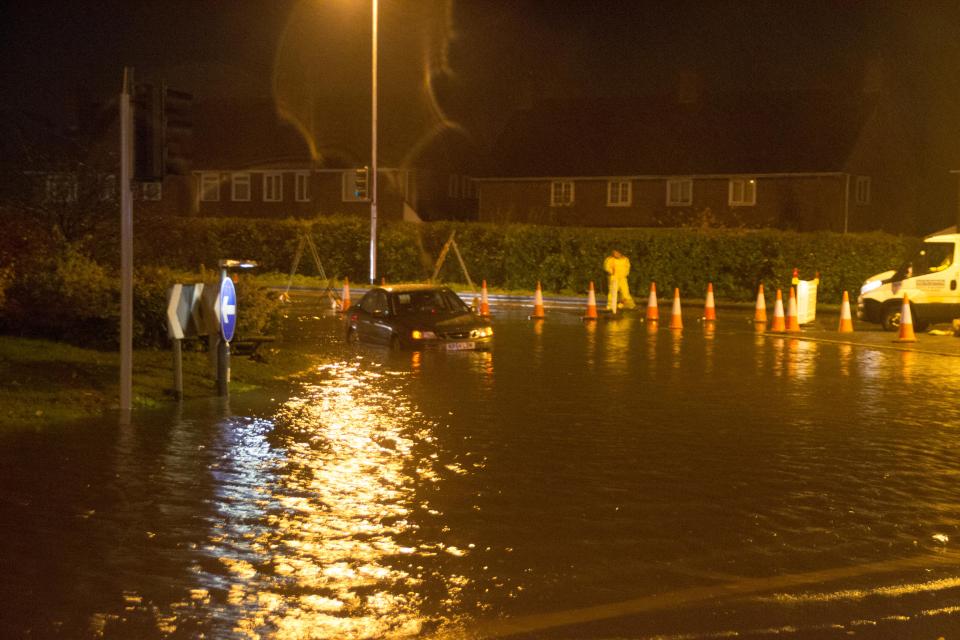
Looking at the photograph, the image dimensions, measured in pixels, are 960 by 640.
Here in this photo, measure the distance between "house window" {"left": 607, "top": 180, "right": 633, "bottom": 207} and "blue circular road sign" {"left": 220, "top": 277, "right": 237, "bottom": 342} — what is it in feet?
146

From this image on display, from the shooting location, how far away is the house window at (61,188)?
77.4 feet

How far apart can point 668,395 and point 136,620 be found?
10119 millimetres

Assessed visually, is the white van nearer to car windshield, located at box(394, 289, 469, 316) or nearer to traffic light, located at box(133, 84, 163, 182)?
car windshield, located at box(394, 289, 469, 316)

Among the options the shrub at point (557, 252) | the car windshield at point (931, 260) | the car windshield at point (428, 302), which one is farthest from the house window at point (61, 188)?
the car windshield at point (931, 260)

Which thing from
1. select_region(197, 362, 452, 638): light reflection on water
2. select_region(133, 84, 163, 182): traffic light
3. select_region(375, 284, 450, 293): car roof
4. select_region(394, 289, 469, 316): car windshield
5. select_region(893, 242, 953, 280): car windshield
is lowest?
select_region(197, 362, 452, 638): light reflection on water

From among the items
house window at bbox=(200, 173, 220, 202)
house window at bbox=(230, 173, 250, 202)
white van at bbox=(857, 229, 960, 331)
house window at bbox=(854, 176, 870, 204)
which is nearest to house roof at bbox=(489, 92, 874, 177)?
house window at bbox=(854, 176, 870, 204)

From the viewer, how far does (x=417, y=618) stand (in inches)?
260

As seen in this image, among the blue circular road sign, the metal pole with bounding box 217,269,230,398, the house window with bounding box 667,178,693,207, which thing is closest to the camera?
the blue circular road sign

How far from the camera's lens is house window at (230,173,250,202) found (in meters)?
65.9

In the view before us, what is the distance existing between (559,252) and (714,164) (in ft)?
57.2

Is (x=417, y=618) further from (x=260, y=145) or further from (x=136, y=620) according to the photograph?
(x=260, y=145)

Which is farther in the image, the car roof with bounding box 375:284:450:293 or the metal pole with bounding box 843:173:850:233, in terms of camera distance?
the metal pole with bounding box 843:173:850:233

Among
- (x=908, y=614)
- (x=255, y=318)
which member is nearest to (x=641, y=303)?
(x=255, y=318)

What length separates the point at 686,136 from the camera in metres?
58.6
